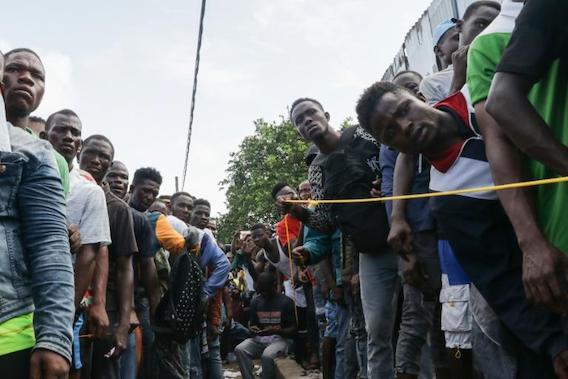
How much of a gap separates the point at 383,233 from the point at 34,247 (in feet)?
6.80

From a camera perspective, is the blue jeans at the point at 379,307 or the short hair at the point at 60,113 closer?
the blue jeans at the point at 379,307

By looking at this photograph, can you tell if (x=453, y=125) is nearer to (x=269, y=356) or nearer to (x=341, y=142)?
(x=341, y=142)

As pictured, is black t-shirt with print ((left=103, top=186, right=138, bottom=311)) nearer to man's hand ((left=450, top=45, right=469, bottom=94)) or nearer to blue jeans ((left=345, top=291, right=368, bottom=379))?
blue jeans ((left=345, top=291, right=368, bottom=379))

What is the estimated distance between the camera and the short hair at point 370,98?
7.59ft

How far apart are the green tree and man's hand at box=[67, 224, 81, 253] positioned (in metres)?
23.8

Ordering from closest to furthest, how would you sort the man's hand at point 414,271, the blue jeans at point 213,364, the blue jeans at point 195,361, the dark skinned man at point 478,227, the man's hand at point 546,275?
the man's hand at point 546,275
the dark skinned man at point 478,227
the man's hand at point 414,271
the blue jeans at point 195,361
the blue jeans at point 213,364

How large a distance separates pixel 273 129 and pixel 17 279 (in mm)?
29655

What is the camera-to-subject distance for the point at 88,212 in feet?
9.95

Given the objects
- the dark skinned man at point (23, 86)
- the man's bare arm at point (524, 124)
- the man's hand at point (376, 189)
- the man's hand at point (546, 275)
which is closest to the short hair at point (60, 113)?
the dark skinned man at point (23, 86)

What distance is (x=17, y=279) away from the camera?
5.65 ft

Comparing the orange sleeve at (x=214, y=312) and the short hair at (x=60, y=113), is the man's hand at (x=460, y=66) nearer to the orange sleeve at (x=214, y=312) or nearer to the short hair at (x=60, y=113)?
the short hair at (x=60, y=113)

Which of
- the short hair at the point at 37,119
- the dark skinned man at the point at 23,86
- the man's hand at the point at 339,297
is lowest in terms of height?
the man's hand at the point at 339,297

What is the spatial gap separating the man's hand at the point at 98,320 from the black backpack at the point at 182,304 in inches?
56.1

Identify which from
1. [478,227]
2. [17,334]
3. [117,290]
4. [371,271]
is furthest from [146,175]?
[478,227]
